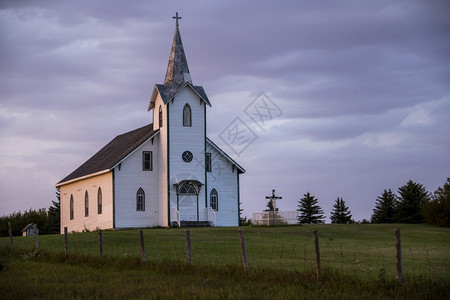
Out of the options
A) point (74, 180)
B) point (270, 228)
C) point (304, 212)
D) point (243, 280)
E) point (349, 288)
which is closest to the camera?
point (349, 288)

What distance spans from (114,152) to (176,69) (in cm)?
912

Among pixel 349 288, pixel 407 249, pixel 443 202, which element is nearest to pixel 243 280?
pixel 349 288

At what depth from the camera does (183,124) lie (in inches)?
1866

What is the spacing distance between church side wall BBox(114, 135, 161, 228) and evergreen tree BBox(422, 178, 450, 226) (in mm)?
19981

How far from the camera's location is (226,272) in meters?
17.1

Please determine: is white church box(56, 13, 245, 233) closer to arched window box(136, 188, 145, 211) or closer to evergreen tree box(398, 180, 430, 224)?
arched window box(136, 188, 145, 211)

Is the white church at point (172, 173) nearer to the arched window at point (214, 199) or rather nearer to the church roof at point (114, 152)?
the arched window at point (214, 199)

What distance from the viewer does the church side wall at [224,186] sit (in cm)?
4966

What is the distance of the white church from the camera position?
46719mm

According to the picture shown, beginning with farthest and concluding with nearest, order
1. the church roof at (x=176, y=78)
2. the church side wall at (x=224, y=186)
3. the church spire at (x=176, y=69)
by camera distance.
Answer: the church side wall at (x=224, y=186)
the church spire at (x=176, y=69)
the church roof at (x=176, y=78)

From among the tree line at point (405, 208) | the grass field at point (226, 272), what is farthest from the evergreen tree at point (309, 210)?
the grass field at point (226, 272)

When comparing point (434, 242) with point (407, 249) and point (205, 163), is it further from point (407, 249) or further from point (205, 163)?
point (205, 163)

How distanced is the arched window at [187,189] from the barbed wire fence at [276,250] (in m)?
6.42

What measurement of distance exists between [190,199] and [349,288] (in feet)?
108
